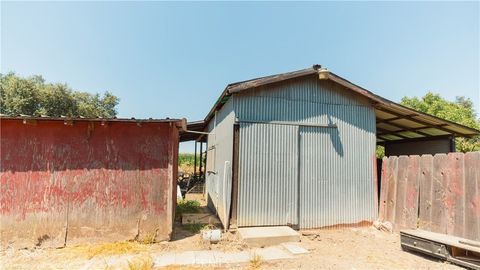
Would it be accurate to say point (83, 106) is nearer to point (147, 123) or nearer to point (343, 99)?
point (147, 123)

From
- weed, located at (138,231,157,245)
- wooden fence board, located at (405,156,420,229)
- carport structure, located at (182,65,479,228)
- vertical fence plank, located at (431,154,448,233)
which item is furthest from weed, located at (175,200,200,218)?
Answer: vertical fence plank, located at (431,154,448,233)

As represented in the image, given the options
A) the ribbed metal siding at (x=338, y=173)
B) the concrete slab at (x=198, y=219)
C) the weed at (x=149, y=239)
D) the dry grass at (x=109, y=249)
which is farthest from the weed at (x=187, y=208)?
the ribbed metal siding at (x=338, y=173)

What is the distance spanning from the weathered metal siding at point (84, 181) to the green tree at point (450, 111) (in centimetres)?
1872

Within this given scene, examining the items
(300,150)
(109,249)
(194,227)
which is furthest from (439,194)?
(109,249)

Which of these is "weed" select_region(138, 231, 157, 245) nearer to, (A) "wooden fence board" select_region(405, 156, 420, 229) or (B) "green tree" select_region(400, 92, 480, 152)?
(A) "wooden fence board" select_region(405, 156, 420, 229)

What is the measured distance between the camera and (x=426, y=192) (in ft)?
20.9

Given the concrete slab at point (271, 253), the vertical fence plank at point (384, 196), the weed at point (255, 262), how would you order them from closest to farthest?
the weed at point (255, 262)
the concrete slab at point (271, 253)
the vertical fence plank at point (384, 196)

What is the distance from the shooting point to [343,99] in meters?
7.78

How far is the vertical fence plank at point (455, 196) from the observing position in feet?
18.1

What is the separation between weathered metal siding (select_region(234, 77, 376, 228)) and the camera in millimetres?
6828

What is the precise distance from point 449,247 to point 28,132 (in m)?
9.11

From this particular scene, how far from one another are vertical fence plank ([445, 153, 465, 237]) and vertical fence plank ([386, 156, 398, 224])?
1.58m

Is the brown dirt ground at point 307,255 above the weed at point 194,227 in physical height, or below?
below

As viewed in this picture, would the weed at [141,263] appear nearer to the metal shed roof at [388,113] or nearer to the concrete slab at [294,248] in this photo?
the concrete slab at [294,248]
